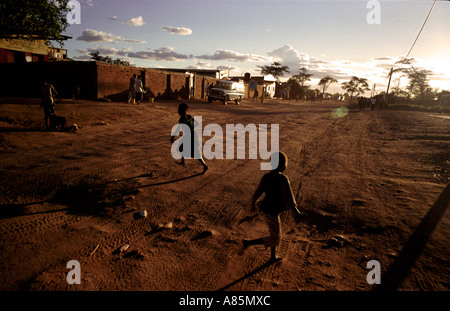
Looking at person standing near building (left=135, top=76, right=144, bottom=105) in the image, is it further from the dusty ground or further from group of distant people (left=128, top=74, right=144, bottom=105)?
the dusty ground

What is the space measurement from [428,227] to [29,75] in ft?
80.3

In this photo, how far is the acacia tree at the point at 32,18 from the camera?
386 inches

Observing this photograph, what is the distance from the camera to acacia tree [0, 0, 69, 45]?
9798mm

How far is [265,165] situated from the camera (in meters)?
7.42

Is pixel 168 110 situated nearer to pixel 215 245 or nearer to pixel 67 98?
pixel 67 98

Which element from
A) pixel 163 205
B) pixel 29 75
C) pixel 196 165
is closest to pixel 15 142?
pixel 196 165

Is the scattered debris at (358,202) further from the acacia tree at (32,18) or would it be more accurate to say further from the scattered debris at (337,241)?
the acacia tree at (32,18)

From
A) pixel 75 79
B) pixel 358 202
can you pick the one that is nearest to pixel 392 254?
pixel 358 202

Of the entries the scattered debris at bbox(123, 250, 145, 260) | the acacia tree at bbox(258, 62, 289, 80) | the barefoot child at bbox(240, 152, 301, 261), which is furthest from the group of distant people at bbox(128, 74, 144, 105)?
the acacia tree at bbox(258, 62, 289, 80)

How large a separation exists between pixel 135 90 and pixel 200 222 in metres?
14.9

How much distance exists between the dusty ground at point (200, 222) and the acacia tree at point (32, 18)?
509 cm

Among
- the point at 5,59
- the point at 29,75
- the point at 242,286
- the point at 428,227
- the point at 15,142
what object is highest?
the point at 5,59

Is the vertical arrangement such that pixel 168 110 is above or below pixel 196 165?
above
